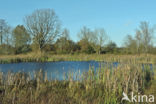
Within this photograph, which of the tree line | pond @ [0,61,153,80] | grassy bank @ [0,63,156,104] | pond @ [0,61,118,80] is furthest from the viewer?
the tree line

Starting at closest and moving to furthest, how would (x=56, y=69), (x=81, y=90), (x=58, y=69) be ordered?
(x=81, y=90) < (x=56, y=69) < (x=58, y=69)

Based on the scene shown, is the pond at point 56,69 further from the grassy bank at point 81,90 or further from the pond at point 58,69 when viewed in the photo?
the grassy bank at point 81,90

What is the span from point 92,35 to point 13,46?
20709 millimetres

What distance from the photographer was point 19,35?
3462 centimetres

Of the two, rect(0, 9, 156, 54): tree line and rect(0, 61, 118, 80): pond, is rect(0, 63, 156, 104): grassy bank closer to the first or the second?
rect(0, 61, 118, 80): pond

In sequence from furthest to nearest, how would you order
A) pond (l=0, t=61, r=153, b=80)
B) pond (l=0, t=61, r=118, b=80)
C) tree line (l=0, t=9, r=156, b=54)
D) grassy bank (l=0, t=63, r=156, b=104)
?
tree line (l=0, t=9, r=156, b=54) → pond (l=0, t=61, r=118, b=80) → pond (l=0, t=61, r=153, b=80) → grassy bank (l=0, t=63, r=156, b=104)

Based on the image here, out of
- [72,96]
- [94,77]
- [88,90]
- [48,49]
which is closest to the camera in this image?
[72,96]

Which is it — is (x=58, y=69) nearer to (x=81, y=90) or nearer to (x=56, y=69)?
(x=56, y=69)

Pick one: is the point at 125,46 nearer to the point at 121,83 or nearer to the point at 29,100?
the point at 121,83

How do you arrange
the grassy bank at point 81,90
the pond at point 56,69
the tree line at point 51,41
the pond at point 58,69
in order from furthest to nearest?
the tree line at point 51,41 → the pond at point 56,69 → the pond at point 58,69 → the grassy bank at point 81,90

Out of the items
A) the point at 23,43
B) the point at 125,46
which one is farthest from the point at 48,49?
the point at 125,46

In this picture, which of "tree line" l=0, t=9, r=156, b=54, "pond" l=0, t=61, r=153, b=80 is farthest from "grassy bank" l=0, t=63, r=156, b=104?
"tree line" l=0, t=9, r=156, b=54

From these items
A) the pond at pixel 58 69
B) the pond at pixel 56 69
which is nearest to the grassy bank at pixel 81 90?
the pond at pixel 58 69

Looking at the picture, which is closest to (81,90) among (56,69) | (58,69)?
(56,69)
